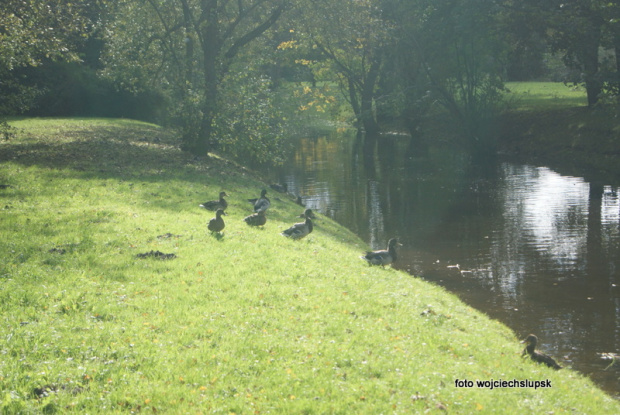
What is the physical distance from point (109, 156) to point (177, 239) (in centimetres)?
1665

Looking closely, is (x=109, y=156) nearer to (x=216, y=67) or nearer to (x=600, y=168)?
(x=216, y=67)

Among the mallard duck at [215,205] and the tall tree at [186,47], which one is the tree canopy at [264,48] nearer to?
the tall tree at [186,47]

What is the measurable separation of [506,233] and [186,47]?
2257 centimetres

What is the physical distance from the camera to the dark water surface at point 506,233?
15719 mm

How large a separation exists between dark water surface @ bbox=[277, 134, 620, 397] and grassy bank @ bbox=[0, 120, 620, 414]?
5.94ft

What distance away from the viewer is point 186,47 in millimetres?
37500

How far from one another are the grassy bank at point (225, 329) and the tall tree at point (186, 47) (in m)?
14.6

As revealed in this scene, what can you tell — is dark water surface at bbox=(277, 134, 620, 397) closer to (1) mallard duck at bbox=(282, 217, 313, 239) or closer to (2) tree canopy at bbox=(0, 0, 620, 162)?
(1) mallard duck at bbox=(282, 217, 313, 239)

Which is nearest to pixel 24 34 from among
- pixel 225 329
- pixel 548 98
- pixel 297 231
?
pixel 297 231

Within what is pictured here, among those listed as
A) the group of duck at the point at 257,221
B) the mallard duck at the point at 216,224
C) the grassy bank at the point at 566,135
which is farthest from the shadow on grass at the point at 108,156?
the grassy bank at the point at 566,135

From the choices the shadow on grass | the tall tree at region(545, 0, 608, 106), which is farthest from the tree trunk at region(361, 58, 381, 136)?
the shadow on grass

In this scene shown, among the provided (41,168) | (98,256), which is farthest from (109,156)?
(98,256)

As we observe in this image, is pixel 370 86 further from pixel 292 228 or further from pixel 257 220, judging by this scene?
pixel 292 228

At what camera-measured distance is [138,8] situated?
3588 cm
